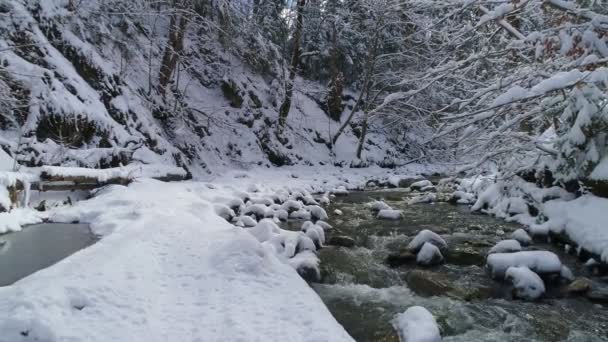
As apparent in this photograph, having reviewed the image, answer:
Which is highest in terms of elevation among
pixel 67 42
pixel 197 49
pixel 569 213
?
pixel 197 49

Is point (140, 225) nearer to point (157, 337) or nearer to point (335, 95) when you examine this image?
point (157, 337)

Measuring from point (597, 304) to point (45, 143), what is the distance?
8348 mm

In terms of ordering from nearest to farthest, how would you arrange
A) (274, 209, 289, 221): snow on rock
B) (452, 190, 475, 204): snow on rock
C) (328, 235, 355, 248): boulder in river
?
1. (328, 235, 355, 248): boulder in river
2. (274, 209, 289, 221): snow on rock
3. (452, 190, 475, 204): snow on rock

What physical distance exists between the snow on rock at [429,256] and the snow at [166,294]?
4.97ft

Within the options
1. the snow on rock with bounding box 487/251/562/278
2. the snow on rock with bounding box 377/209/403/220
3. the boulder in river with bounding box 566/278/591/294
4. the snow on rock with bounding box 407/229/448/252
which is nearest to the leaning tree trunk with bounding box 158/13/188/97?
the snow on rock with bounding box 377/209/403/220

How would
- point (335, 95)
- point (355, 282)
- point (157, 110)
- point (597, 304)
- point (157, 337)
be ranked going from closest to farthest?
point (157, 337), point (597, 304), point (355, 282), point (157, 110), point (335, 95)

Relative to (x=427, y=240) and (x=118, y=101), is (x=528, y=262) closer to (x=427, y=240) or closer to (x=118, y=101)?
(x=427, y=240)

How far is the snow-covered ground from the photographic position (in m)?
2.38

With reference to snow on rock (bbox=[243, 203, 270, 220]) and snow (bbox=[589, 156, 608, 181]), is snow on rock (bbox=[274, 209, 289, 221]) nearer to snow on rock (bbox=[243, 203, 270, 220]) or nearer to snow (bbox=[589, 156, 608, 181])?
snow on rock (bbox=[243, 203, 270, 220])

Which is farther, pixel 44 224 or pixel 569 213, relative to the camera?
pixel 569 213

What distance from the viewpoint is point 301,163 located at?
16234 mm

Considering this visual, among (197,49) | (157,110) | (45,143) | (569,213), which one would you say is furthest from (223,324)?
(197,49)

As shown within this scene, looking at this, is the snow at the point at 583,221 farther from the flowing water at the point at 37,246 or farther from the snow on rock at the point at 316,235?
the flowing water at the point at 37,246

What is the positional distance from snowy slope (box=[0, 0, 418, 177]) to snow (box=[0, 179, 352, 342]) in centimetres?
287
